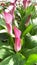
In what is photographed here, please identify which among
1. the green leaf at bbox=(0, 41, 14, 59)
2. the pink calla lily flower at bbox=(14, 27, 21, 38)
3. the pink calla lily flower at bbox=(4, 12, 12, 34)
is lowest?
the green leaf at bbox=(0, 41, 14, 59)

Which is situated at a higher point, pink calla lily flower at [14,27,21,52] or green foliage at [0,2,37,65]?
pink calla lily flower at [14,27,21,52]

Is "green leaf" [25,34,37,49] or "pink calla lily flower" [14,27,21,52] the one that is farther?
"green leaf" [25,34,37,49]

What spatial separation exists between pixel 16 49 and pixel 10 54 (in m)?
0.05

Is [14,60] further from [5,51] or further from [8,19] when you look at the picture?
[8,19]

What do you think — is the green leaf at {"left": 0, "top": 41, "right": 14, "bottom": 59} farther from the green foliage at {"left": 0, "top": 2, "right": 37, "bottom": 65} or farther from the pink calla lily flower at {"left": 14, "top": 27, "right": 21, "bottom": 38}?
the pink calla lily flower at {"left": 14, "top": 27, "right": 21, "bottom": 38}

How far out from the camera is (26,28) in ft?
4.63

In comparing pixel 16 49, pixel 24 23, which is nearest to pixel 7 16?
pixel 16 49

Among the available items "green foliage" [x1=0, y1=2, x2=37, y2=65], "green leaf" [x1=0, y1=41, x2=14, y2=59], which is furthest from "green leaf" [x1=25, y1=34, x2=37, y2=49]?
"green leaf" [x1=0, y1=41, x2=14, y2=59]

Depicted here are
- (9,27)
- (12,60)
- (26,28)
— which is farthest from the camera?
(26,28)

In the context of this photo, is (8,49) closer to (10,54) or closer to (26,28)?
(10,54)

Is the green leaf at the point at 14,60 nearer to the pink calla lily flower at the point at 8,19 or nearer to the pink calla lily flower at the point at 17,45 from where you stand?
the pink calla lily flower at the point at 17,45

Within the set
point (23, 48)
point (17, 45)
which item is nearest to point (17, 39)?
point (17, 45)

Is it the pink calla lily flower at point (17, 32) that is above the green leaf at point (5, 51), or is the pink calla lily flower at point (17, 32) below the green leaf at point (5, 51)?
above

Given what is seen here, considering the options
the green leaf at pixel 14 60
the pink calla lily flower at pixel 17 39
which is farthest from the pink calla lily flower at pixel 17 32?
the green leaf at pixel 14 60
